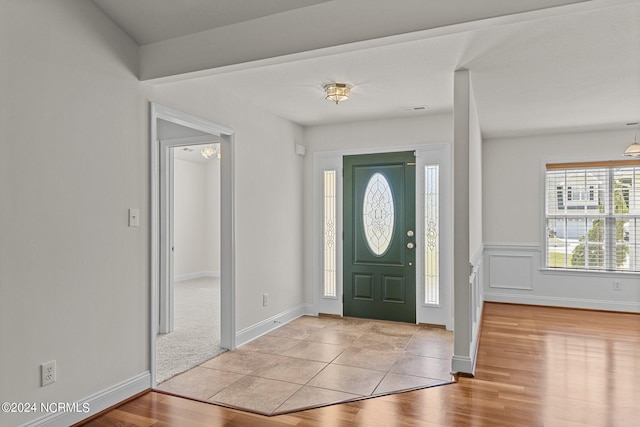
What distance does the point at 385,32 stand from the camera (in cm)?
236

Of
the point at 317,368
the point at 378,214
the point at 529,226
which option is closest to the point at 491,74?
the point at 378,214

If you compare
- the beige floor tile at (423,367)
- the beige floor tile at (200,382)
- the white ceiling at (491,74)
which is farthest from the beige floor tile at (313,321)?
the white ceiling at (491,74)

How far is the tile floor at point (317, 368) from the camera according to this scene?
121 inches

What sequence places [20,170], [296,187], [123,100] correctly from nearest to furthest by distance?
1. [20,170]
2. [123,100]
3. [296,187]

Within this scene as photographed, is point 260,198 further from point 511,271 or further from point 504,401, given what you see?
point 511,271

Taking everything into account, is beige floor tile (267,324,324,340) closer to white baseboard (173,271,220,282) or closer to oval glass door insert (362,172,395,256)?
oval glass door insert (362,172,395,256)

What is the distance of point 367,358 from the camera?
3.89m

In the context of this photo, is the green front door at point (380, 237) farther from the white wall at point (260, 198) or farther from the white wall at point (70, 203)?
the white wall at point (70, 203)

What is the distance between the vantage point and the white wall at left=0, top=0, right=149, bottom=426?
230 cm

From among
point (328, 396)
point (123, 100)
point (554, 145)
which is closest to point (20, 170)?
point (123, 100)

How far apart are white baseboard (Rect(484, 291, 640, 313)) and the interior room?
3 centimetres

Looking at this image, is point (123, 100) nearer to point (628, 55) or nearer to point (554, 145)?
point (628, 55)

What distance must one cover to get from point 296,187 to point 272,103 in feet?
4.34

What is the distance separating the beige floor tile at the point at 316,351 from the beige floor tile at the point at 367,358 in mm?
84
